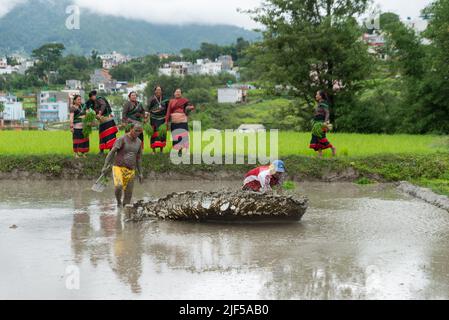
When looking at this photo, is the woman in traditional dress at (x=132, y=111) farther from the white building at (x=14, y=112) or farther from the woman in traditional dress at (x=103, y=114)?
the white building at (x=14, y=112)

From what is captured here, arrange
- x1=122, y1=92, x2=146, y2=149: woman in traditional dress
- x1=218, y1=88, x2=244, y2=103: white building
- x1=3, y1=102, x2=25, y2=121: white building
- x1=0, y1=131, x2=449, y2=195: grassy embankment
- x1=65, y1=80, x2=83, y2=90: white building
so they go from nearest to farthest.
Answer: x1=122, y1=92, x2=146, y2=149: woman in traditional dress < x1=0, y1=131, x2=449, y2=195: grassy embankment < x1=218, y1=88, x2=244, y2=103: white building < x1=3, y1=102, x2=25, y2=121: white building < x1=65, y1=80, x2=83, y2=90: white building

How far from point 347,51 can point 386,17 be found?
131 inches

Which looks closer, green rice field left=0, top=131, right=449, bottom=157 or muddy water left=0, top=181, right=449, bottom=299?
muddy water left=0, top=181, right=449, bottom=299

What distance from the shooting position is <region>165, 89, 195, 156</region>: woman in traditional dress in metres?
16.5

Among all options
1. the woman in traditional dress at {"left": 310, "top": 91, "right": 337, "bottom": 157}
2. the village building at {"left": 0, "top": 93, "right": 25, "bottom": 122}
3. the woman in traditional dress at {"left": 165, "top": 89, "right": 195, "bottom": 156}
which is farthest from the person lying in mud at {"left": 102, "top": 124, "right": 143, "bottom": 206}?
the village building at {"left": 0, "top": 93, "right": 25, "bottom": 122}

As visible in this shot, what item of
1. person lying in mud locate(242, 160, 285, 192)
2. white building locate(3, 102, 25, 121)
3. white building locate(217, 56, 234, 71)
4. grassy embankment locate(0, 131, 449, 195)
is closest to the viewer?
person lying in mud locate(242, 160, 285, 192)

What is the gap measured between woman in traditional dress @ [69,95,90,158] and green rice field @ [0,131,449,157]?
755 mm

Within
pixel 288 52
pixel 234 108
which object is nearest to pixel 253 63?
pixel 288 52

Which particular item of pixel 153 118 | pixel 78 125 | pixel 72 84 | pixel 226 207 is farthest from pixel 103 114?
pixel 72 84

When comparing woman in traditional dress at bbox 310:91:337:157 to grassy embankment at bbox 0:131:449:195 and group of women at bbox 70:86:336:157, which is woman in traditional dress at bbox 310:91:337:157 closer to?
→ group of women at bbox 70:86:336:157

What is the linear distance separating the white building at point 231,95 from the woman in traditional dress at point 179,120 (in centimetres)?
5422

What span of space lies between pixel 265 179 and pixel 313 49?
16.0 m

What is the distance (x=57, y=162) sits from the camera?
16.5 metres
